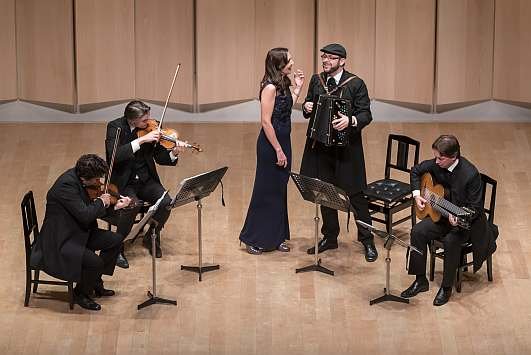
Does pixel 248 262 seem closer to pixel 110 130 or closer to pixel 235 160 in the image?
pixel 110 130

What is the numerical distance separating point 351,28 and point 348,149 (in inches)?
110

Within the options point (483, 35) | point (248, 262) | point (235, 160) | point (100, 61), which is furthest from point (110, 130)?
point (483, 35)

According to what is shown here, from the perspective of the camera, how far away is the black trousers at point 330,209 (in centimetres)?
799

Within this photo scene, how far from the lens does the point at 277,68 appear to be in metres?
7.73

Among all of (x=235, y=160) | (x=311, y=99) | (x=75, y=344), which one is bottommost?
(x=75, y=344)

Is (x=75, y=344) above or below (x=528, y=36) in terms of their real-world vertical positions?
below

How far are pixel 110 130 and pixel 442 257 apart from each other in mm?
2107

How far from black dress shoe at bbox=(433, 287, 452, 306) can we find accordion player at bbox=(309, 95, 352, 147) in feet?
3.53

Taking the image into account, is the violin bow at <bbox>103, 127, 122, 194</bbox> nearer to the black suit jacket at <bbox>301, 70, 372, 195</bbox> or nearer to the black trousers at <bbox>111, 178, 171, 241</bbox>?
the black trousers at <bbox>111, 178, 171, 241</bbox>

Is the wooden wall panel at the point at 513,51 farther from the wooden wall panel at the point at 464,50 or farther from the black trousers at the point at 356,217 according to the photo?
the black trousers at the point at 356,217

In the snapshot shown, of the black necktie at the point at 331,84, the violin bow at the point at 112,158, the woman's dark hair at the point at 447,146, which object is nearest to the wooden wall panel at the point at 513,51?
the black necktie at the point at 331,84

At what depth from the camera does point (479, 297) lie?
7500 mm

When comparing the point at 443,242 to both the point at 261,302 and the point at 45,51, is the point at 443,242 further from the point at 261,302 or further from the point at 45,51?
the point at 45,51

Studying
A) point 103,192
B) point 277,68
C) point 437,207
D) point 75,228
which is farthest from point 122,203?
point 437,207
